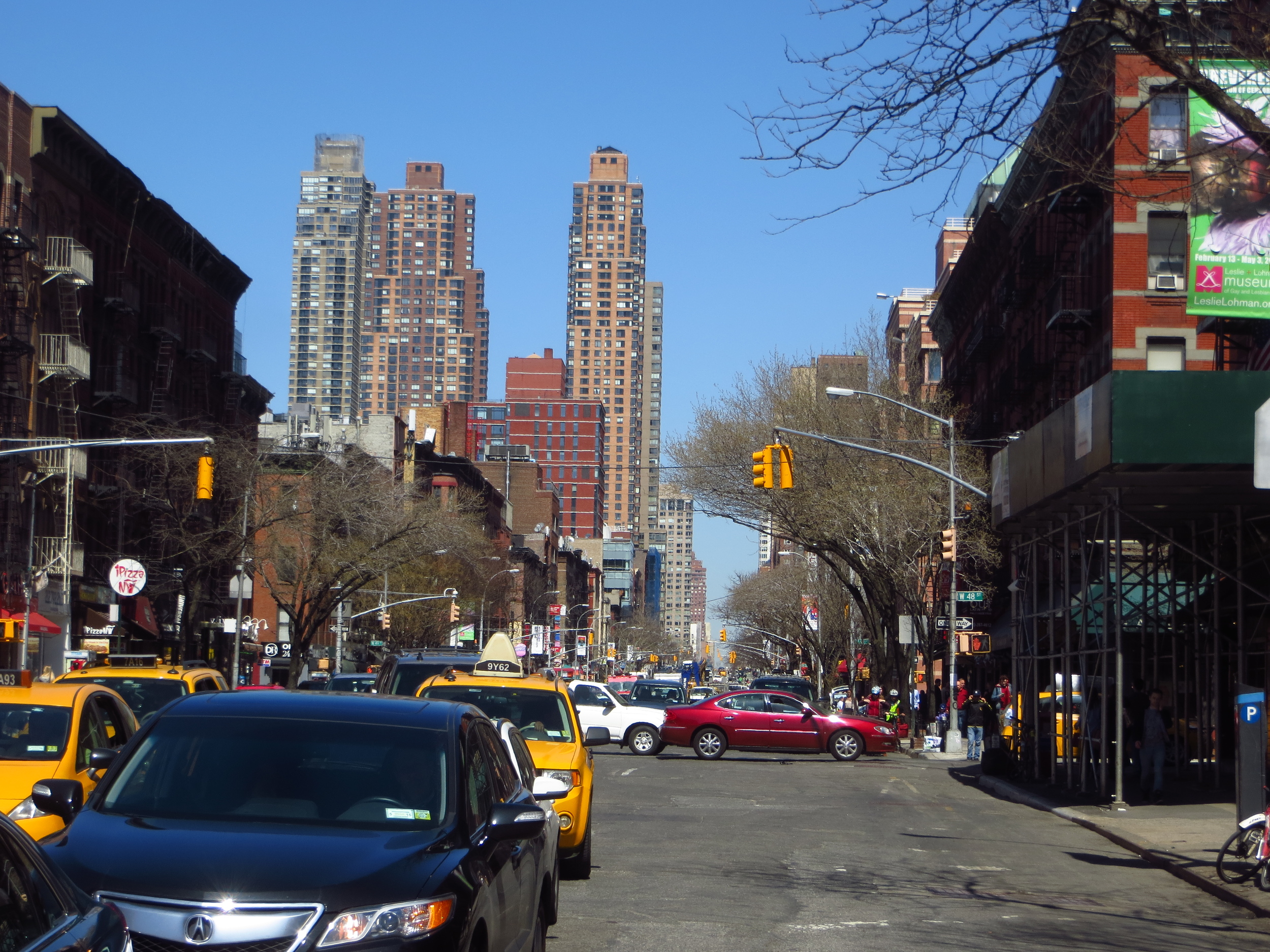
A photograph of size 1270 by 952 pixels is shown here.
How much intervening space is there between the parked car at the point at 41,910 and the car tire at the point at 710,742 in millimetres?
31552

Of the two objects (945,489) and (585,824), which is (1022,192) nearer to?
(945,489)

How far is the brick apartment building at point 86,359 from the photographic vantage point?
4591cm

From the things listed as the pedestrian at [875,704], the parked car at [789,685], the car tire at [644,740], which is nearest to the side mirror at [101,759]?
the car tire at [644,740]

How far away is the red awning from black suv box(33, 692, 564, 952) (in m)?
38.0

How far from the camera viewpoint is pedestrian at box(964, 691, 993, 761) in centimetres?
3478

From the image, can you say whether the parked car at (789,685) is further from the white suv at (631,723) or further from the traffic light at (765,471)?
the traffic light at (765,471)

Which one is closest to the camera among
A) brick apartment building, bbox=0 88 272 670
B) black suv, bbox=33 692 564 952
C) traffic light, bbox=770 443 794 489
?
black suv, bbox=33 692 564 952

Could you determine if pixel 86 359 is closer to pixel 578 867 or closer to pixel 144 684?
pixel 144 684

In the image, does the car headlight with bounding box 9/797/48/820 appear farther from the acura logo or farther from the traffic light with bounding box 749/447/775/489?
the traffic light with bounding box 749/447/775/489

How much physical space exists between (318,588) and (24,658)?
19.9 m

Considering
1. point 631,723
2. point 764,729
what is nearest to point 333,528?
point 631,723

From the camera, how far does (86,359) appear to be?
4922 cm

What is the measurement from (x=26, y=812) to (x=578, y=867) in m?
5.12

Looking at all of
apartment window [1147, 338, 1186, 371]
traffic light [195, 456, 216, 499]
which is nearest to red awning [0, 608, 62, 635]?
traffic light [195, 456, 216, 499]
